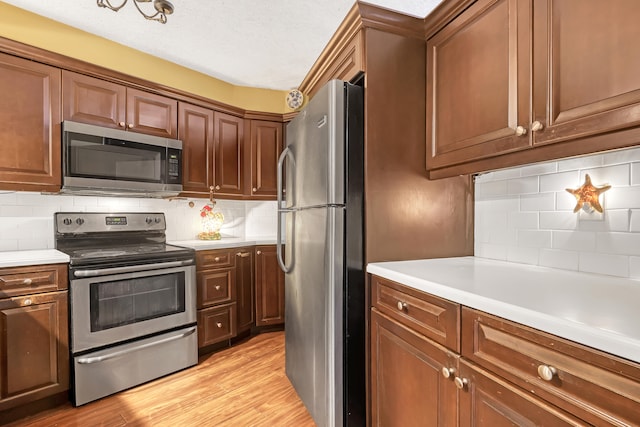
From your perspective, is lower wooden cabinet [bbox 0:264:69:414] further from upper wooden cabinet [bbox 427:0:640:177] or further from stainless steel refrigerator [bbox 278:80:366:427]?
upper wooden cabinet [bbox 427:0:640:177]

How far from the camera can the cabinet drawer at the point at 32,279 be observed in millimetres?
1673

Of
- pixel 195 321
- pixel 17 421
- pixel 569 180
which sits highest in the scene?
pixel 569 180

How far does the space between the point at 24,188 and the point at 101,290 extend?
2.58 ft

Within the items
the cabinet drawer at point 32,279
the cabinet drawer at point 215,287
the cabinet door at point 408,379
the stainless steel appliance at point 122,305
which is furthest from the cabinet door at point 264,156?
the cabinet door at point 408,379

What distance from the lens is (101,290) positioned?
76.4 inches

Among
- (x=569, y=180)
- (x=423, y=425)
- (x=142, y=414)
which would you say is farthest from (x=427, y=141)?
(x=142, y=414)

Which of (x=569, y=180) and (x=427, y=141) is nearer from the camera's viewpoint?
(x=569, y=180)

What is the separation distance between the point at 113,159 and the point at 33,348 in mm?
1250

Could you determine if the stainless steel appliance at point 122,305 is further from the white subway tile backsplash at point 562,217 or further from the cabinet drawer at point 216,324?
the white subway tile backsplash at point 562,217

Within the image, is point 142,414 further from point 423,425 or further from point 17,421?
point 423,425

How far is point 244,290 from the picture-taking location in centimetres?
287

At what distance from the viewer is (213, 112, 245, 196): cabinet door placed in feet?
9.42

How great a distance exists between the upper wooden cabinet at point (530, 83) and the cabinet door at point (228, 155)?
1975 mm

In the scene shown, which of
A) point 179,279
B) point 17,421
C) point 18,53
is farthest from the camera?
point 179,279
